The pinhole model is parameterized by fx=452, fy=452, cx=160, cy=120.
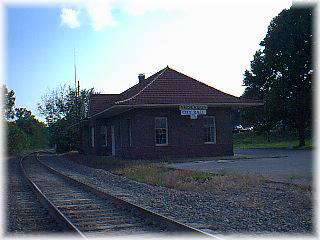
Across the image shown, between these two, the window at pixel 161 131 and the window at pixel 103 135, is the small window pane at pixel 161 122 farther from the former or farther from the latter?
the window at pixel 103 135

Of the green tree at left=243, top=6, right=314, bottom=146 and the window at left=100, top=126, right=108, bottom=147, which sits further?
the green tree at left=243, top=6, right=314, bottom=146

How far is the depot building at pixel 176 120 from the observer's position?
82.8 ft

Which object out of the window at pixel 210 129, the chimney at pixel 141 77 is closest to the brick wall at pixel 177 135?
the window at pixel 210 129

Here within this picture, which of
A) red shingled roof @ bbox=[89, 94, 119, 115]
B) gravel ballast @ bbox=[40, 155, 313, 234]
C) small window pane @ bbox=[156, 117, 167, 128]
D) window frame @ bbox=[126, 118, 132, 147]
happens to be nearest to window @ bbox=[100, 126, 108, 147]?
red shingled roof @ bbox=[89, 94, 119, 115]

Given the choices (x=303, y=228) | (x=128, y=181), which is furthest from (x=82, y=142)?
(x=303, y=228)

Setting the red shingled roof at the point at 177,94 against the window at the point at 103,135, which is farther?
the window at the point at 103,135

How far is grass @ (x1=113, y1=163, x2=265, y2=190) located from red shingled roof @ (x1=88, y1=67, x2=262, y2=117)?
7.29 meters

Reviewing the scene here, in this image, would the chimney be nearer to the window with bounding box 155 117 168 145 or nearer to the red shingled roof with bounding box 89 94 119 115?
the red shingled roof with bounding box 89 94 119 115

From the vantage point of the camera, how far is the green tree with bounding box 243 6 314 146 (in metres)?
36.1

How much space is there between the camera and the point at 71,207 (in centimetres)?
1032

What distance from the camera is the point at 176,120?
84.4ft

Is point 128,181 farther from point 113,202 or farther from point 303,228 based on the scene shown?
point 303,228

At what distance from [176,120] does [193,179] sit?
11.2m

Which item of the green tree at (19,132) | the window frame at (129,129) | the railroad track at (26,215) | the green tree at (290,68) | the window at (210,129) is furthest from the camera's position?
the green tree at (19,132)
